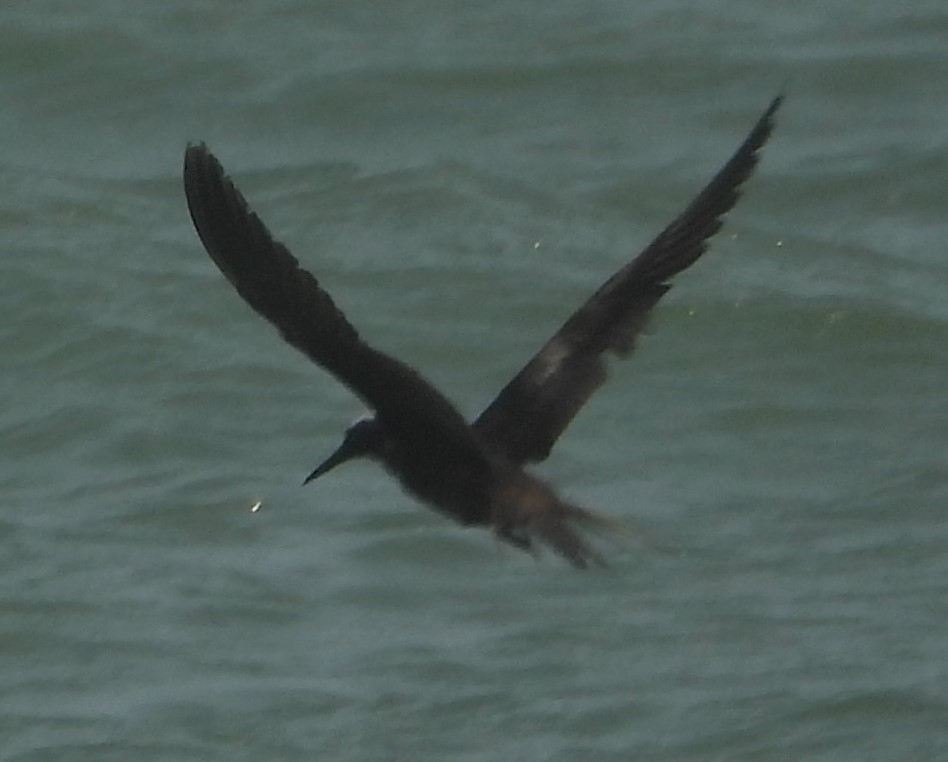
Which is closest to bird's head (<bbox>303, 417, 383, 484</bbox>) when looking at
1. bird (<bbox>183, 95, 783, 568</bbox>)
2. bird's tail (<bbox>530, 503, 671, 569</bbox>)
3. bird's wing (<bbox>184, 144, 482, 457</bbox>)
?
bird (<bbox>183, 95, 783, 568</bbox>)

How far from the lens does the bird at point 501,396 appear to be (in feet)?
17.0

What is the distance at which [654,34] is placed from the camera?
1341 centimetres

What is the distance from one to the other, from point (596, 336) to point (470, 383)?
432 cm

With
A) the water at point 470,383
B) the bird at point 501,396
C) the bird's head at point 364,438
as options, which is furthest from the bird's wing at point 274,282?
the water at point 470,383

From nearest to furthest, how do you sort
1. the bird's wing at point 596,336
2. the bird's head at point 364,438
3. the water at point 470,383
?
the bird's head at point 364,438
the bird's wing at point 596,336
the water at point 470,383

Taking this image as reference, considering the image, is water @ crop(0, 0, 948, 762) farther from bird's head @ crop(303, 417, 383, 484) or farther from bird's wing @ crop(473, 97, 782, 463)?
bird's head @ crop(303, 417, 383, 484)

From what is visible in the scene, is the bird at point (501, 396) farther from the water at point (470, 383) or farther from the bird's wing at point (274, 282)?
the water at point (470, 383)

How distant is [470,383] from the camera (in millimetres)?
10281

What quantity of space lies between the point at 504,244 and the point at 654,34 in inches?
95.3

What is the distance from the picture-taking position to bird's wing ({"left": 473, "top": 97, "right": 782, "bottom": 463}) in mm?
5777

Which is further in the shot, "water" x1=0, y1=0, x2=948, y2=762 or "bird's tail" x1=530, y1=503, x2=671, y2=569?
"water" x1=0, y1=0, x2=948, y2=762

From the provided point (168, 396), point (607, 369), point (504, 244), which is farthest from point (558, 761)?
point (504, 244)

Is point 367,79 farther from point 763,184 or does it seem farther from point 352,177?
point 763,184

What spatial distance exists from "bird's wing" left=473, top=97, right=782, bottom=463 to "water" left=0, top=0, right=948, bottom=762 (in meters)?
2.21
